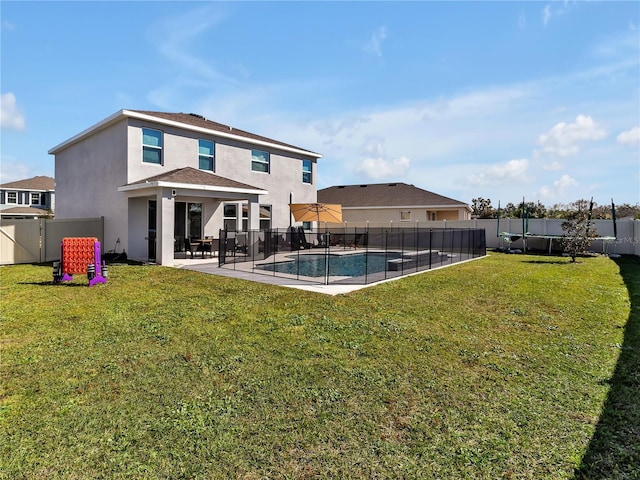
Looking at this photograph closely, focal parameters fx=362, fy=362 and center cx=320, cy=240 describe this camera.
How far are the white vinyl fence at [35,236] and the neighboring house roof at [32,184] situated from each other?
31472 millimetres

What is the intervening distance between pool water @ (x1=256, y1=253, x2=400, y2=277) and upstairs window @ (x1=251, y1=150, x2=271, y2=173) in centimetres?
600

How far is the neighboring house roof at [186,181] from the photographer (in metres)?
13.2

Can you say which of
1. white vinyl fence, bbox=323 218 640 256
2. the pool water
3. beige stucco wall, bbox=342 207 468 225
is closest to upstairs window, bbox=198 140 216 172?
the pool water

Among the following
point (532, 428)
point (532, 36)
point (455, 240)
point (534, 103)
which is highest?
point (532, 36)

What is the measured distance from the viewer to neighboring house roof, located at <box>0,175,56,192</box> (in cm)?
3907

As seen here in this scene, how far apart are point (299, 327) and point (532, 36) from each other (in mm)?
11840

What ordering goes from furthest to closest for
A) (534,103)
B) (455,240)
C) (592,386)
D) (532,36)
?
(455,240), (534,103), (532,36), (592,386)

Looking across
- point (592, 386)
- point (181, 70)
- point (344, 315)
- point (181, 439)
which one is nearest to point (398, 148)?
point (181, 70)

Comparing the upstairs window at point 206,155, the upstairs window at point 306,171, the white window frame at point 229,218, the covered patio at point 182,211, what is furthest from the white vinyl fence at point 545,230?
the upstairs window at point 206,155

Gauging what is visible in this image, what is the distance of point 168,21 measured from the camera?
38.4 ft

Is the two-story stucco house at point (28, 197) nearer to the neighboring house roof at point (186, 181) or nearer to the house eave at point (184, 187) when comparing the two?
the neighboring house roof at point (186, 181)

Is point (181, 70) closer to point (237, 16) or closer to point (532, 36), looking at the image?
point (237, 16)

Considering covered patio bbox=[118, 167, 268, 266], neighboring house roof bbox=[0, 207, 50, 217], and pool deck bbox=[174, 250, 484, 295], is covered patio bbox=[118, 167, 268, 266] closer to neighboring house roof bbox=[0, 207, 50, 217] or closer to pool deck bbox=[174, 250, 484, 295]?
pool deck bbox=[174, 250, 484, 295]

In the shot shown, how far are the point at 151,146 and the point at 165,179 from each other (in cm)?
308
